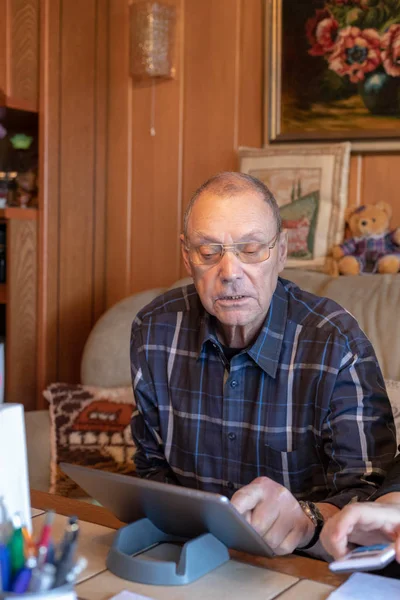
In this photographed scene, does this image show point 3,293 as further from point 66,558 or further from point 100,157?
point 66,558

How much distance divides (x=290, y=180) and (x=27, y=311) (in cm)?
112

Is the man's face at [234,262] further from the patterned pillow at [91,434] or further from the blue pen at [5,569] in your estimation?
the patterned pillow at [91,434]

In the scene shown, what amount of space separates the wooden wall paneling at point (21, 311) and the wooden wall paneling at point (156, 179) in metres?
0.50

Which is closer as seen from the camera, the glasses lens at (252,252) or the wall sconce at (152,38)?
the glasses lens at (252,252)

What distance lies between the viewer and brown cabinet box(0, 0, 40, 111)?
2.79 m

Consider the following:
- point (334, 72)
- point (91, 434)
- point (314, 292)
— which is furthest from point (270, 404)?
point (334, 72)

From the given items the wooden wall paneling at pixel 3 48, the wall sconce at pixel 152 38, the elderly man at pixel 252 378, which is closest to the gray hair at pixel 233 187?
the elderly man at pixel 252 378

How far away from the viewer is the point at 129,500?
101 cm

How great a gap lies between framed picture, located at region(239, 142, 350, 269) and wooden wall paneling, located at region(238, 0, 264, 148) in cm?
16

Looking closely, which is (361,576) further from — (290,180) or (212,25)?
(212,25)

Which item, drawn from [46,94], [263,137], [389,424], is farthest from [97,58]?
[389,424]

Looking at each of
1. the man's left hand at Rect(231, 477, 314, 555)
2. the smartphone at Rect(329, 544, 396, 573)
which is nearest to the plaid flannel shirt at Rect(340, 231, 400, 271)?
the man's left hand at Rect(231, 477, 314, 555)

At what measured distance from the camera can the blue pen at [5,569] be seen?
0.69 m

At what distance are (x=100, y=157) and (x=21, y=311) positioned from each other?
0.77m
